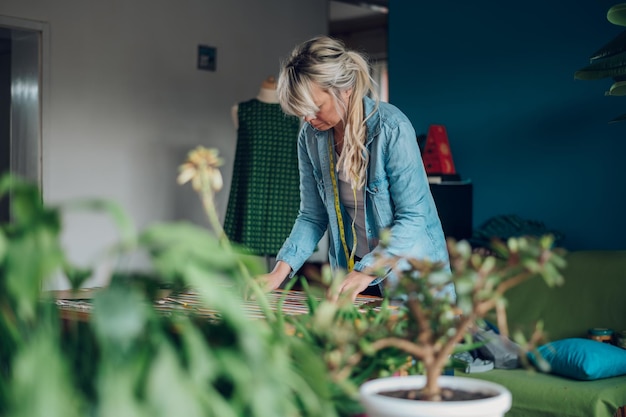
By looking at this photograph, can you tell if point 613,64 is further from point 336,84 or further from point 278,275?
point 278,275

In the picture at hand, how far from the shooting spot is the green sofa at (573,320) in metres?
3.17

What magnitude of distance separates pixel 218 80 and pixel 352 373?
5945 mm

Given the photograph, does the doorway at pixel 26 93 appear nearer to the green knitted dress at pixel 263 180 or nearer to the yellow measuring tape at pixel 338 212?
the green knitted dress at pixel 263 180

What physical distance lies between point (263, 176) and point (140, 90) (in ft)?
4.15

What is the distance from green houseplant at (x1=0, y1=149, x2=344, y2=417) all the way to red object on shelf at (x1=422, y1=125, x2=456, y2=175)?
381cm

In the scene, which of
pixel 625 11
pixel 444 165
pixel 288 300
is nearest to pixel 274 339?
pixel 288 300

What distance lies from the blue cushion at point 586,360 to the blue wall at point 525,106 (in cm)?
109

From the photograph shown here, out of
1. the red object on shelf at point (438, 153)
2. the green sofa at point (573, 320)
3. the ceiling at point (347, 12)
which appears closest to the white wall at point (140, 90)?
the red object on shelf at point (438, 153)

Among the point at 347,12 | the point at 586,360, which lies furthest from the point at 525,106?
the point at 347,12

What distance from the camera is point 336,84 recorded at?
2.48m

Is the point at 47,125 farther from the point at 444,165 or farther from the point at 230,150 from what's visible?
the point at 444,165

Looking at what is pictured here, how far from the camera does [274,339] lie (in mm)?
1069

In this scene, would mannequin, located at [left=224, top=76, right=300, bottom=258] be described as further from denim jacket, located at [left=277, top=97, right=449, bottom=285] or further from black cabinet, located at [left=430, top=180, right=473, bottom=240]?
denim jacket, located at [left=277, top=97, right=449, bottom=285]

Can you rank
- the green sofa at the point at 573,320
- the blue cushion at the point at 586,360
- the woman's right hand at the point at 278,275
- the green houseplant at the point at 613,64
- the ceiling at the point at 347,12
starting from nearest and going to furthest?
the woman's right hand at the point at 278,275 → the green sofa at the point at 573,320 → the blue cushion at the point at 586,360 → the green houseplant at the point at 613,64 → the ceiling at the point at 347,12
